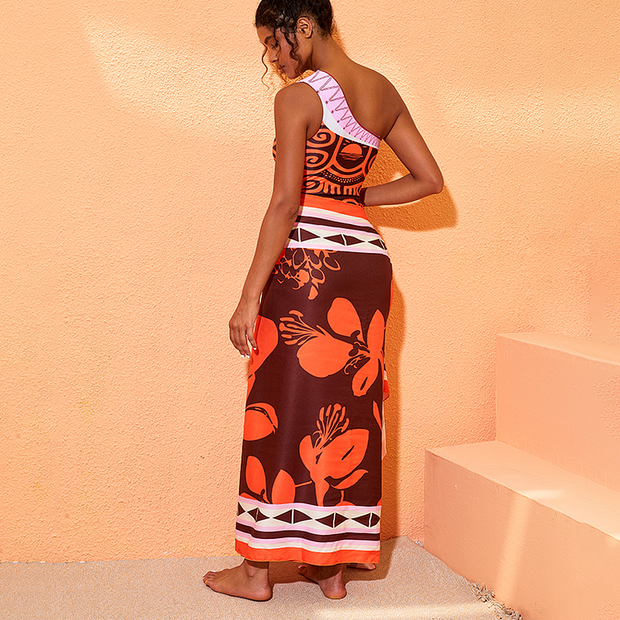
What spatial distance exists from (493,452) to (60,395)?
1.36 meters

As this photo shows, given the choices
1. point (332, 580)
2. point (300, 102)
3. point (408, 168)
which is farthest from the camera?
point (408, 168)

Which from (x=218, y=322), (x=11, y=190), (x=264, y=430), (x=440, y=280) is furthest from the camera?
(x=440, y=280)

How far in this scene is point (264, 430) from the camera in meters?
1.70

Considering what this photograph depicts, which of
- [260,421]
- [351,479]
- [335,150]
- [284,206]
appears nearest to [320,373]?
[260,421]

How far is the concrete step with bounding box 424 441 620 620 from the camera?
1464mm

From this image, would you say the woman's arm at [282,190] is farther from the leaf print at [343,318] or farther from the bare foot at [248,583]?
the bare foot at [248,583]

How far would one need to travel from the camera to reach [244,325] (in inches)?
65.0

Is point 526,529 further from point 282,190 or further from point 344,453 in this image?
point 282,190

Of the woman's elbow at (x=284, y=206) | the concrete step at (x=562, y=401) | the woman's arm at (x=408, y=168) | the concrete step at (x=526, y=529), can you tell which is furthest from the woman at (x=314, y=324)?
the concrete step at (x=562, y=401)

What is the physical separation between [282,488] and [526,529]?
2.10 feet

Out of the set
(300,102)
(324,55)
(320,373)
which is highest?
(324,55)

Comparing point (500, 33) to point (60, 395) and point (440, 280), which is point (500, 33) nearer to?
point (440, 280)

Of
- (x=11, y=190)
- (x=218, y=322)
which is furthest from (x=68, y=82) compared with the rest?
(x=218, y=322)

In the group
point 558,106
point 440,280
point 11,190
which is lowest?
point 440,280
